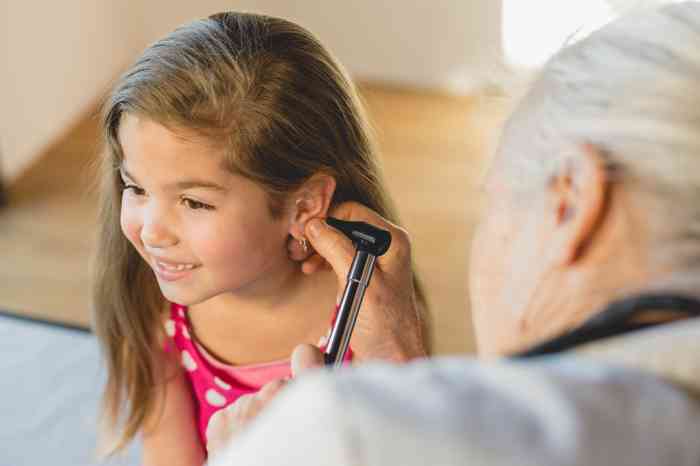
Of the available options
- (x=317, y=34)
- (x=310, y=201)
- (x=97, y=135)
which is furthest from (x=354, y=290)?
(x=317, y=34)

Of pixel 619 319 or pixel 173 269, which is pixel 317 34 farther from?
pixel 619 319

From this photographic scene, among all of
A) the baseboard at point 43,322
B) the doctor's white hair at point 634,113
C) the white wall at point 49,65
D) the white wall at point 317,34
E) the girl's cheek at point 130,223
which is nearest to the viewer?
the doctor's white hair at point 634,113

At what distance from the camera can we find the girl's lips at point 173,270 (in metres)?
1.15

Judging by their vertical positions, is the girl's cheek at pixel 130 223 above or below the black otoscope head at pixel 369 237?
below

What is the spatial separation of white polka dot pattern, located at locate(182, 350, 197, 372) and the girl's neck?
0.09 feet

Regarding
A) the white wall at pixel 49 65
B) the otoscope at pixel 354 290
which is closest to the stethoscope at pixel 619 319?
the otoscope at pixel 354 290

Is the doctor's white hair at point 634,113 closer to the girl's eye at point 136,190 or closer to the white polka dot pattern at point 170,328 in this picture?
the girl's eye at point 136,190

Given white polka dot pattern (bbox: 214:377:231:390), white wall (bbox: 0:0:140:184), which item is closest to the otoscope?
white polka dot pattern (bbox: 214:377:231:390)

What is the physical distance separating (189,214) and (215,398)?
0.32m

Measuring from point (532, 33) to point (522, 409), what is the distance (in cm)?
263

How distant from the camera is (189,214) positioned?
112cm

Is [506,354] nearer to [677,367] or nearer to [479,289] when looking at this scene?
[479,289]

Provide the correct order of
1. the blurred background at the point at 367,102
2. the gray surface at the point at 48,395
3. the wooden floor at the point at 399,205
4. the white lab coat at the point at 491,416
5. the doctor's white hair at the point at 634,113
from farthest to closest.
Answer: the blurred background at the point at 367,102, the wooden floor at the point at 399,205, the gray surface at the point at 48,395, the doctor's white hair at the point at 634,113, the white lab coat at the point at 491,416

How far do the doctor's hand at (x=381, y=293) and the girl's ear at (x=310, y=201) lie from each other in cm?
1
